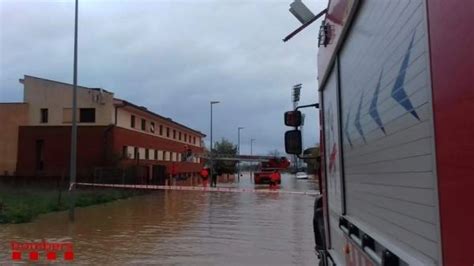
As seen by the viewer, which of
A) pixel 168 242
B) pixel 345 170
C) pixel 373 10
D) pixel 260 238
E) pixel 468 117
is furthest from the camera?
pixel 260 238

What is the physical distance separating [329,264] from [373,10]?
2.93 meters

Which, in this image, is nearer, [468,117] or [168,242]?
[468,117]

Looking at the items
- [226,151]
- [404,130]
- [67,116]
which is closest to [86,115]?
[67,116]

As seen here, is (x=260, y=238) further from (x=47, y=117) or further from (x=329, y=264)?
(x=47, y=117)

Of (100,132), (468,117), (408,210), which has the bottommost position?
(408,210)

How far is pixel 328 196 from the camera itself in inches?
204

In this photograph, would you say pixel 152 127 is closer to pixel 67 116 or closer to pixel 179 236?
pixel 67 116

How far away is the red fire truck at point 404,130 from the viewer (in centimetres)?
160

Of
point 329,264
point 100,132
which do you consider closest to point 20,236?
point 329,264

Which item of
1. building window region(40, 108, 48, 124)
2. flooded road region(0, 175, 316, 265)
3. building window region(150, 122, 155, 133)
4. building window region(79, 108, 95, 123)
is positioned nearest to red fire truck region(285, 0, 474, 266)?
flooded road region(0, 175, 316, 265)

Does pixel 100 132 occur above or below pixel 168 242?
above

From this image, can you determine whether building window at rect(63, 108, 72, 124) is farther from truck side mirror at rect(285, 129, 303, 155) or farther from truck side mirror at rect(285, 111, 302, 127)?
truck side mirror at rect(285, 129, 303, 155)

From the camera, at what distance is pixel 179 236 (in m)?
14.1

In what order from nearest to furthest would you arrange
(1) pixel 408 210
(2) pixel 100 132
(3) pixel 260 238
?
(1) pixel 408 210, (3) pixel 260 238, (2) pixel 100 132
